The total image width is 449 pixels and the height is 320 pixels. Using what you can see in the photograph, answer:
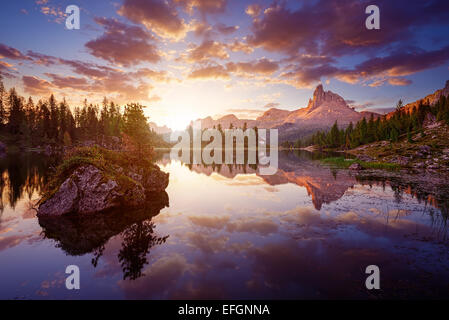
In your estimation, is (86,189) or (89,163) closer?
(86,189)

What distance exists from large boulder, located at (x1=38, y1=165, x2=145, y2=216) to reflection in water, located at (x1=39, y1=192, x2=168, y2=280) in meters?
1.00

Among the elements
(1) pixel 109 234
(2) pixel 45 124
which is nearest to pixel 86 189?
(1) pixel 109 234

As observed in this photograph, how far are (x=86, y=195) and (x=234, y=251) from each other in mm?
13617

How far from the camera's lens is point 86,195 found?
641 inches

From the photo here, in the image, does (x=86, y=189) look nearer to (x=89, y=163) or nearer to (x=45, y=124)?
(x=89, y=163)

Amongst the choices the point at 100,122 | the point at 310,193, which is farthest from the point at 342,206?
the point at 100,122

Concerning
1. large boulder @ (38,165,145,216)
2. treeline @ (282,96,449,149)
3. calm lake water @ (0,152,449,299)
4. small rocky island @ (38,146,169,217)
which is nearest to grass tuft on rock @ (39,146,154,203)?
A: small rocky island @ (38,146,169,217)

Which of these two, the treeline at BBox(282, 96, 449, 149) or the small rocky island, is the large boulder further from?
the treeline at BBox(282, 96, 449, 149)

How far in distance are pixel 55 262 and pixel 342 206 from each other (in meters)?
20.8

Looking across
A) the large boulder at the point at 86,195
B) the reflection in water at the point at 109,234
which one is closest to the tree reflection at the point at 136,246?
the reflection in water at the point at 109,234

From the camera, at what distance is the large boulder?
1560cm

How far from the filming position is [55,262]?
31.2 feet

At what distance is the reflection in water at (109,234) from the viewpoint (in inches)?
389

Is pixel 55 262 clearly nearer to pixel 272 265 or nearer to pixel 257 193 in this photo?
pixel 272 265
